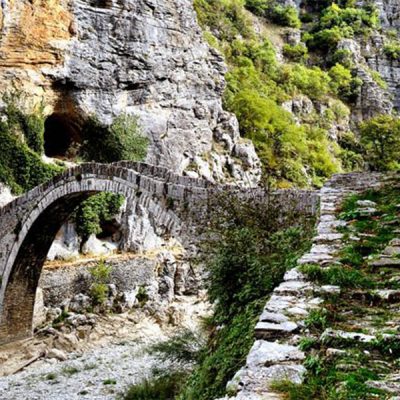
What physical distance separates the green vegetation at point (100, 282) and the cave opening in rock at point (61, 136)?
6.69 metres

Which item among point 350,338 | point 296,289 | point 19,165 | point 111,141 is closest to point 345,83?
point 111,141

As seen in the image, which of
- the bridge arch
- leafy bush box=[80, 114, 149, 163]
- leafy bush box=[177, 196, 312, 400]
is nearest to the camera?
leafy bush box=[177, 196, 312, 400]

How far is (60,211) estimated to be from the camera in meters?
13.2

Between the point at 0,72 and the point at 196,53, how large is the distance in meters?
10.3

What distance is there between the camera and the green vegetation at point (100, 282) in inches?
591

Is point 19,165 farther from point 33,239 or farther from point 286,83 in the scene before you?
point 286,83

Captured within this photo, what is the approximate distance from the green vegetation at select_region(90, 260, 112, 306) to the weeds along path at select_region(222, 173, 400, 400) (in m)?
12.1

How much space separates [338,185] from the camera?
24.2 ft

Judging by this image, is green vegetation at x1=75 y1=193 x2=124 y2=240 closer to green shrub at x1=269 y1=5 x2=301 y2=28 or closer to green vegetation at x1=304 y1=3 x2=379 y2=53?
green shrub at x1=269 y1=5 x2=301 y2=28

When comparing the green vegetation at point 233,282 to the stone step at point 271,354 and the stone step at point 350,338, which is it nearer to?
the stone step at point 271,354

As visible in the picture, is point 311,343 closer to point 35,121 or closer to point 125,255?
point 125,255

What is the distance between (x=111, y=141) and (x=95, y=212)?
4367mm

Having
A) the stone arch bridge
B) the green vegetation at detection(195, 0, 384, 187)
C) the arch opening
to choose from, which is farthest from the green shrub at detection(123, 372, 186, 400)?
the green vegetation at detection(195, 0, 384, 187)

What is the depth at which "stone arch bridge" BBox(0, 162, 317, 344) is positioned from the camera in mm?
8898
